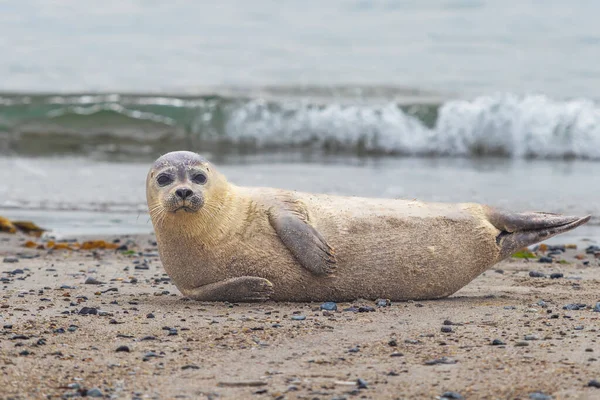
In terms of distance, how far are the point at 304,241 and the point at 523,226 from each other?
142 cm

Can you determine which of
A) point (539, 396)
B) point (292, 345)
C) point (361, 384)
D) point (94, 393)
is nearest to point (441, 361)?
point (361, 384)

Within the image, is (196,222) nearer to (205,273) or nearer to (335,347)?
(205,273)

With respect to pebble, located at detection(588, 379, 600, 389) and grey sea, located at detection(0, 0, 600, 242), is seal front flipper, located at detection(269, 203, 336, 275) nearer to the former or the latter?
pebble, located at detection(588, 379, 600, 389)

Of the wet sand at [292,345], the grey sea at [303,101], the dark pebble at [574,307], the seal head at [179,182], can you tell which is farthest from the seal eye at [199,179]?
the grey sea at [303,101]

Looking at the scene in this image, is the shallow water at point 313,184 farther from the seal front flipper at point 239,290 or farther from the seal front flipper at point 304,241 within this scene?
the seal front flipper at point 304,241

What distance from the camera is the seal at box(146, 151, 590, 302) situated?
6012mm

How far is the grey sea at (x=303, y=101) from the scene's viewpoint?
1341 centimetres

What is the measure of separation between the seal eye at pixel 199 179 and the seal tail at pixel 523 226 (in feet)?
5.82

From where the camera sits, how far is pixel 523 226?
650cm

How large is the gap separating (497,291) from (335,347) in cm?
207

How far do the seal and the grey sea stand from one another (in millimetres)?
3605

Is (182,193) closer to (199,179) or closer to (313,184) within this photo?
(199,179)

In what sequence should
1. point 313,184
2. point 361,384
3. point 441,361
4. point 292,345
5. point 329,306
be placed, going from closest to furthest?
point 361,384 → point 441,361 → point 292,345 → point 329,306 → point 313,184

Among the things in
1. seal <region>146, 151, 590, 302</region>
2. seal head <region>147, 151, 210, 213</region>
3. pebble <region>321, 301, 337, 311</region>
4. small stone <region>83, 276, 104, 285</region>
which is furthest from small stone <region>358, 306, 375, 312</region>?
small stone <region>83, 276, 104, 285</region>
